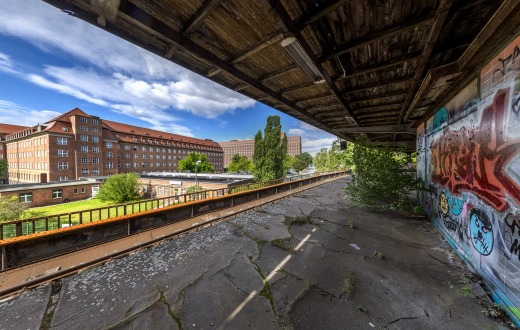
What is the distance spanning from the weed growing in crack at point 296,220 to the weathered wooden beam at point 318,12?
5.15 metres

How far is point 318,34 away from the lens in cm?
297

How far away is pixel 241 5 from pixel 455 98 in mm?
5443

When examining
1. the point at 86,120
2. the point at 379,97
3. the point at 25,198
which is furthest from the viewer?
the point at 86,120

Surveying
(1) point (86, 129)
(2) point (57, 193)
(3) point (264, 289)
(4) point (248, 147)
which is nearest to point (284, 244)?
(3) point (264, 289)

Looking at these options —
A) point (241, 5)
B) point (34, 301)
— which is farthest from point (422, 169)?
point (34, 301)

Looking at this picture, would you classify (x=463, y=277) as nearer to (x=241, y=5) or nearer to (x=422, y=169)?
(x=422, y=169)

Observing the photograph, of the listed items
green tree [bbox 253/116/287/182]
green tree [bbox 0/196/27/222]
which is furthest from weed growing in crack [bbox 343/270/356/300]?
green tree [bbox 0/196/27/222]

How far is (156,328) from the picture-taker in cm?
218

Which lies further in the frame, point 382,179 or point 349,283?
point 382,179

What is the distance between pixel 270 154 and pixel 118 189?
2140 cm

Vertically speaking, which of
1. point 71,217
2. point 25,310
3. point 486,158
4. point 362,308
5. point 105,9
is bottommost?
point 71,217

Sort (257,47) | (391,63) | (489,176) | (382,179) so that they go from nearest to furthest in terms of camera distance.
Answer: (489,176), (257,47), (391,63), (382,179)

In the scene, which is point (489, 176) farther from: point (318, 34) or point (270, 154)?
point (270, 154)

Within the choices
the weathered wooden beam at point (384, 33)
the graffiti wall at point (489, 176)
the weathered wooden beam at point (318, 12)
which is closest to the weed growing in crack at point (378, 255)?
the graffiti wall at point (489, 176)
